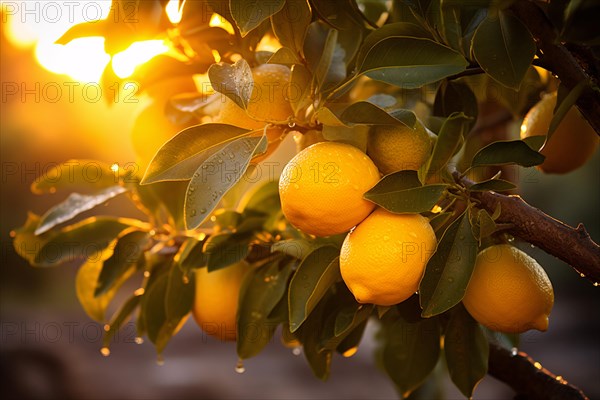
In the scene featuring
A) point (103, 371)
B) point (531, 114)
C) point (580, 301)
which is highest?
point (531, 114)

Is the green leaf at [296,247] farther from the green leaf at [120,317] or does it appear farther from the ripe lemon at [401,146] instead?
the green leaf at [120,317]

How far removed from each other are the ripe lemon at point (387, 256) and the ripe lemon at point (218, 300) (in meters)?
0.28

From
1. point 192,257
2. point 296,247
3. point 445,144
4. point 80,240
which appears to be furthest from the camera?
point 80,240

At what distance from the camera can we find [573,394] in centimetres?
84

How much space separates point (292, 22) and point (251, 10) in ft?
0.23

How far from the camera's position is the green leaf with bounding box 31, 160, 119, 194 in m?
0.96

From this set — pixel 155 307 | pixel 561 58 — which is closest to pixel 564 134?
pixel 561 58

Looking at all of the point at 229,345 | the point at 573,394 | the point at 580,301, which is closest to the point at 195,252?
the point at 573,394

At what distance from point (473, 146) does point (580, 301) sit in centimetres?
303

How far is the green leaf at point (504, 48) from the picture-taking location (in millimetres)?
601

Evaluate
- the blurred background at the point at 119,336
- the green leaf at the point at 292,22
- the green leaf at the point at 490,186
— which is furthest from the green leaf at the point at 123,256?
the blurred background at the point at 119,336

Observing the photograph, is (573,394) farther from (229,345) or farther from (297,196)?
(229,345)

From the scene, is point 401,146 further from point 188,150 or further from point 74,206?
point 74,206

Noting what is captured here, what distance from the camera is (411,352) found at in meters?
0.85
